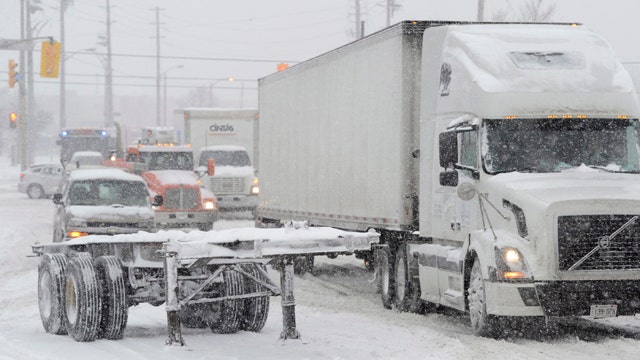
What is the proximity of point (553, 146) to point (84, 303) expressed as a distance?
18.6 ft

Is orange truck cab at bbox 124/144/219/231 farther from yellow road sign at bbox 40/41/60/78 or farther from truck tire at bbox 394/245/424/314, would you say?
yellow road sign at bbox 40/41/60/78

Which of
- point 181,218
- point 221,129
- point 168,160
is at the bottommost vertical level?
point 181,218

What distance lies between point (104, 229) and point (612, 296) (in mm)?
11323

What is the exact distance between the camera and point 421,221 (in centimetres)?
1503

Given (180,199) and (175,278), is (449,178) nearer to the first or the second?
(175,278)

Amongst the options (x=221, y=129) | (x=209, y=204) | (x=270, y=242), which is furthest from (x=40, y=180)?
(x=270, y=242)

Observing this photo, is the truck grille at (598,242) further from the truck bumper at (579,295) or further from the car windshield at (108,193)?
the car windshield at (108,193)

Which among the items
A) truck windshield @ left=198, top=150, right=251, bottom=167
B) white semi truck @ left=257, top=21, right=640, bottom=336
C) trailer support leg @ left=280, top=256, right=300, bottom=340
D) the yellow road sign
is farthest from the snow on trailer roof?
the yellow road sign

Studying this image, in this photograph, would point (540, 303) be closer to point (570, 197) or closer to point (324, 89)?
point (570, 197)

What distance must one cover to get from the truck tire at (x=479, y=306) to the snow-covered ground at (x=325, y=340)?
0.13 metres

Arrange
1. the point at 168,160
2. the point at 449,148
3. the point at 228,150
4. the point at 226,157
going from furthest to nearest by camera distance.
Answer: the point at 228,150 < the point at 226,157 < the point at 168,160 < the point at 449,148

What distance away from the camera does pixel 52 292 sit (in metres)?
13.0

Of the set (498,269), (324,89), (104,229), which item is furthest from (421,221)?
(104,229)

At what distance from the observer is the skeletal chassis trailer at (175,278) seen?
11.1 metres
